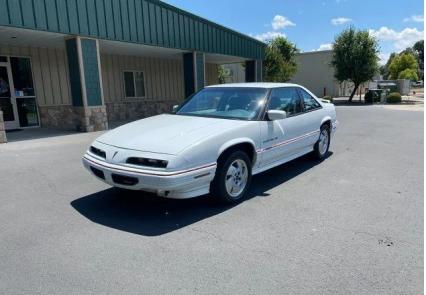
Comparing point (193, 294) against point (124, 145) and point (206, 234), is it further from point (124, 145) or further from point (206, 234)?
point (124, 145)

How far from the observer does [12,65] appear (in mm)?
11336

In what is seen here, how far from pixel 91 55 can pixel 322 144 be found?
7631mm

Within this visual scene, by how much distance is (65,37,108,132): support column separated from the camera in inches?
399

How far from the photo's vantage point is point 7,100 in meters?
11.3

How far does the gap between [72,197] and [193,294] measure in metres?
2.82

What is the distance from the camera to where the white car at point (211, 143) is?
3547 mm

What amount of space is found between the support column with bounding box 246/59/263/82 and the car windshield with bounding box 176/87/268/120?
1424 cm

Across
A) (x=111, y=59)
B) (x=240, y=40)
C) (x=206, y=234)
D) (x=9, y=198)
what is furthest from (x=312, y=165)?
(x=240, y=40)

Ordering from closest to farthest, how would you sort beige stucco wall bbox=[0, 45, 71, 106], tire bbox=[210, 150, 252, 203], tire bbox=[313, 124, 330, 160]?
tire bbox=[210, 150, 252, 203] → tire bbox=[313, 124, 330, 160] → beige stucco wall bbox=[0, 45, 71, 106]

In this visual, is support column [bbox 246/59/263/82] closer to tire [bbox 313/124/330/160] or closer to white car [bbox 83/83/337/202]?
tire [bbox 313/124/330/160]

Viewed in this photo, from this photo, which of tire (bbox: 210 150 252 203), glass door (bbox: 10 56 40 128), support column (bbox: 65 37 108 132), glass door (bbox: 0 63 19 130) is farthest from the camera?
glass door (bbox: 10 56 40 128)

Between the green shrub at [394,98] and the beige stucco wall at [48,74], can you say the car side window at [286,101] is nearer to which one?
the beige stucco wall at [48,74]

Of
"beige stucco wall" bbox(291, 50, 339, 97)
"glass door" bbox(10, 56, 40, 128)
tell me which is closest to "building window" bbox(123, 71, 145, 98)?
"glass door" bbox(10, 56, 40, 128)

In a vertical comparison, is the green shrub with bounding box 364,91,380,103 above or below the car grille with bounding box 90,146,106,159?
below
